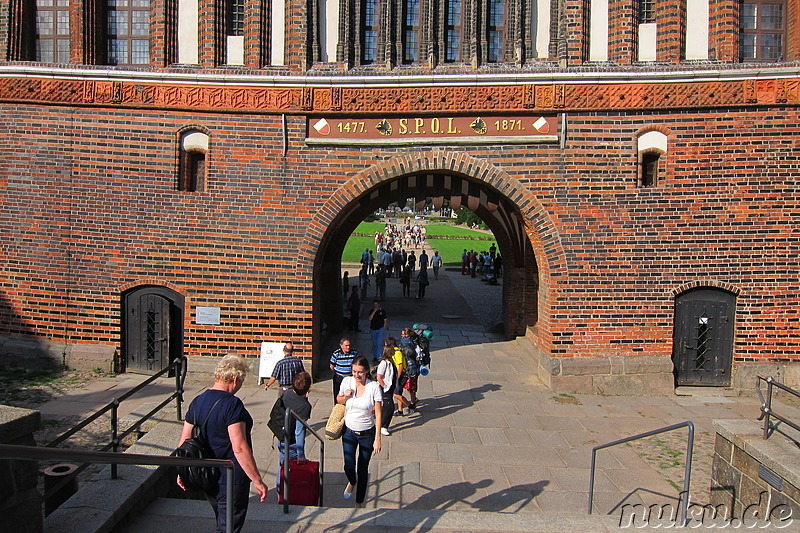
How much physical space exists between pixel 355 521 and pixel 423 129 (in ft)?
22.6

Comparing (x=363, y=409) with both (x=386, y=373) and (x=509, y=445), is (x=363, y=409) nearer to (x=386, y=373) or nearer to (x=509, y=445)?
(x=386, y=373)

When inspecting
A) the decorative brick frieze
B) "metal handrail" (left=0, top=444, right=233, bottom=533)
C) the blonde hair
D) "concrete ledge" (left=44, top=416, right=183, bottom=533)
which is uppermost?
the decorative brick frieze

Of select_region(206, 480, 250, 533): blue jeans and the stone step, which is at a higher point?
select_region(206, 480, 250, 533): blue jeans

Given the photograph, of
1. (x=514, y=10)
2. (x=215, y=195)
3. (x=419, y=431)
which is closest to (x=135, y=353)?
(x=215, y=195)

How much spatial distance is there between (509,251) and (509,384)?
458cm

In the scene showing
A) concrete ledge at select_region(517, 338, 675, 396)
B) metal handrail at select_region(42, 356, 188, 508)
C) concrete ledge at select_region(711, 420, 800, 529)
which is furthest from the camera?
concrete ledge at select_region(517, 338, 675, 396)

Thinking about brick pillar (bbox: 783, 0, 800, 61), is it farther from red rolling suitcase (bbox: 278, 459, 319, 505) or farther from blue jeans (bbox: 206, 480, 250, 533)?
blue jeans (bbox: 206, 480, 250, 533)

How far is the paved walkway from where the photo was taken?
253 inches

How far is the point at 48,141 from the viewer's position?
10.4 metres

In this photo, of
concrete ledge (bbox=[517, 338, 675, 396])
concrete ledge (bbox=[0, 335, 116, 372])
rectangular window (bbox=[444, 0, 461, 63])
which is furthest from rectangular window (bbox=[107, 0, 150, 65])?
concrete ledge (bbox=[517, 338, 675, 396])

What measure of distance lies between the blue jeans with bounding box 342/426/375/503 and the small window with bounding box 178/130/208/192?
20.3 feet

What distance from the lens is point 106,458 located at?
139 inches

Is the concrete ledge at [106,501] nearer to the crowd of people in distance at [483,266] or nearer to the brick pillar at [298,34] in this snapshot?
the brick pillar at [298,34]

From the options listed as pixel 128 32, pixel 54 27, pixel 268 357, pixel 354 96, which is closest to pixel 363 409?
pixel 268 357
